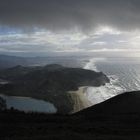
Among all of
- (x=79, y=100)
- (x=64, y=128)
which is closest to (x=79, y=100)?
(x=79, y=100)

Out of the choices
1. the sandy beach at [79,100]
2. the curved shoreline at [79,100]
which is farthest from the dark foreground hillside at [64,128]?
the sandy beach at [79,100]

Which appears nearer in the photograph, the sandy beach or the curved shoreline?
the curved shoreline

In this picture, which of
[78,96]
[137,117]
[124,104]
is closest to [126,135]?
[137,117]

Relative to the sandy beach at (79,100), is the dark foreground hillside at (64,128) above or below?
below

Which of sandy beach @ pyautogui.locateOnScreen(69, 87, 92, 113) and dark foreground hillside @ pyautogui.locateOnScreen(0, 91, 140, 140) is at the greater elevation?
sandy beach @ pyautogui.locateOnScreen(69, 87, 92, 113)

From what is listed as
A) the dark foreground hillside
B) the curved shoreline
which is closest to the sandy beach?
the curved shoreline

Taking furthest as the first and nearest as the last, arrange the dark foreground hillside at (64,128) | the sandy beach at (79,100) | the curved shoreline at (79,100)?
1. the sandy beach at (79,100)
2. the curved shoreline at (79,100)
3. the dark foreground hillside at (64,128)

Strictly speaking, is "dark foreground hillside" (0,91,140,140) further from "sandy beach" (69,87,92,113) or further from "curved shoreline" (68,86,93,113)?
"sandy beach" (69,87,92,113)

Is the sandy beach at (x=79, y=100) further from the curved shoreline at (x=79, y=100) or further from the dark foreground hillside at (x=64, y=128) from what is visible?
the dark foreground hillside at (x=64, y=128)

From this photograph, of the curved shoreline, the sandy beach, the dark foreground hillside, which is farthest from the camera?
the sandy beach

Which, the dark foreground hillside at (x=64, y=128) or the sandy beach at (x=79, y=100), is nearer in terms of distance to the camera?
the dark foreground hillside at (x=64, y=128)

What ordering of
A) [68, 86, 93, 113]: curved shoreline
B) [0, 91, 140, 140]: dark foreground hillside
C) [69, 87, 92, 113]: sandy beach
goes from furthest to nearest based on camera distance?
[69, 87, 92, 113]: sandy beach, [68, 86, 93, 113]: curved shoreline, [0, 91, 140, 140]: dark foreground hillside
